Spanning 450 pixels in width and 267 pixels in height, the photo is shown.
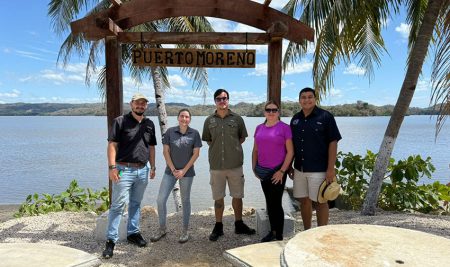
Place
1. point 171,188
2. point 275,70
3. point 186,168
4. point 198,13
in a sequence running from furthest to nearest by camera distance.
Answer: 1. point 198,13
2. point 275,70
3. point 171,188
4. point 186,168

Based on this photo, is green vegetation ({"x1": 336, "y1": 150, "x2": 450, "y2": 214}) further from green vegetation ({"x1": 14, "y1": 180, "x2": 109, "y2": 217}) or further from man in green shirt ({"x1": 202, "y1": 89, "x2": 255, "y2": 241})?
green vegetation ({"x1": 14, "y1": 180, "x2": 109, "y2": 217})

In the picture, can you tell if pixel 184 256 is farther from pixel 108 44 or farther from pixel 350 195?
pixel 350 195

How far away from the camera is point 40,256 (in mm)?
2904

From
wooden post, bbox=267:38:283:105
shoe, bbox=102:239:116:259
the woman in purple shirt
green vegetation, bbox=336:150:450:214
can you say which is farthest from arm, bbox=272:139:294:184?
green vegetation, bbox=336:150:450:214

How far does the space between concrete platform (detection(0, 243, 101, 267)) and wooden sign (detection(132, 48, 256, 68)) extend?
297cm

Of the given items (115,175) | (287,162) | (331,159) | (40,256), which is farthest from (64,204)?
(331,159)

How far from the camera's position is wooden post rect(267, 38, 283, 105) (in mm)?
5211

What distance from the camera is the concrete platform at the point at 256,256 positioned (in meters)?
3.57

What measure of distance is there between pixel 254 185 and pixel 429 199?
8.23m

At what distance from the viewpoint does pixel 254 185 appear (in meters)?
14.6

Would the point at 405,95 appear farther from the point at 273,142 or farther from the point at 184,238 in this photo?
the point at 184,238

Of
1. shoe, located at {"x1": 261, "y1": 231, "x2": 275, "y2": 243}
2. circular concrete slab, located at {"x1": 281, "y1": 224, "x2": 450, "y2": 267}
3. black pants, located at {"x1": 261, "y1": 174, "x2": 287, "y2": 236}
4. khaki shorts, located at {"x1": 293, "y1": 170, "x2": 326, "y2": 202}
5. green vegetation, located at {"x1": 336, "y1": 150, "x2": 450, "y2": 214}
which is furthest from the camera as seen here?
green vegetation, located at {"x1": 336, "y1": 150, "x2": 450, "y2": 214}

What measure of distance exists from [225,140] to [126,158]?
4.24 ft

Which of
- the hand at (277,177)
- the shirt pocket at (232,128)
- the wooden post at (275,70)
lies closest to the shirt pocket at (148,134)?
the shirt pocket at (232,128)
